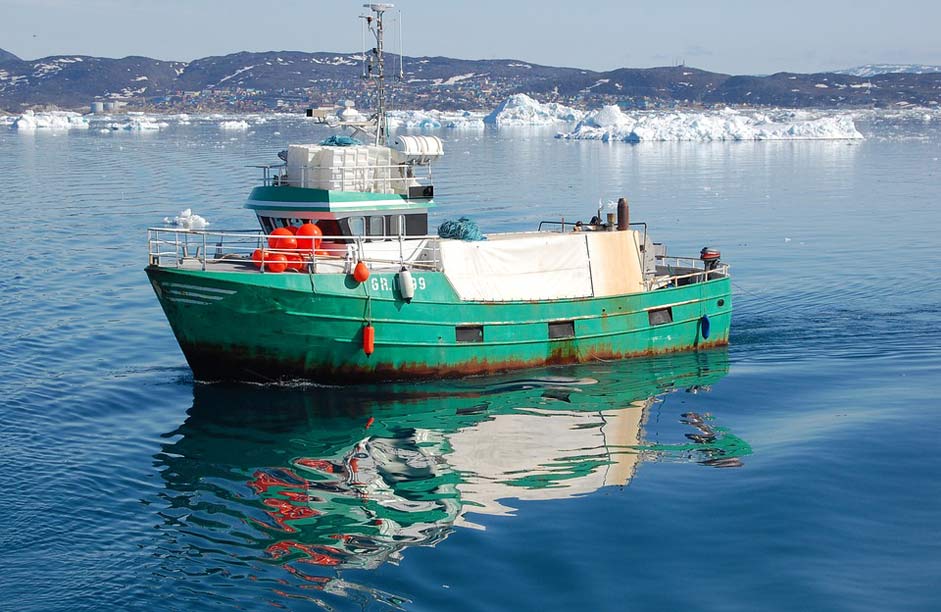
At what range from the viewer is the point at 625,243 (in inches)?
933

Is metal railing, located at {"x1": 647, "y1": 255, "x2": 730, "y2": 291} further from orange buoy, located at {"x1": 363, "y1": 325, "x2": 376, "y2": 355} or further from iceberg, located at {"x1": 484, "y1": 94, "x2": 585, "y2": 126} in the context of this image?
iceberg, located at {"x1": 484, "y1": 94, "x2": 585, "y2": 126}

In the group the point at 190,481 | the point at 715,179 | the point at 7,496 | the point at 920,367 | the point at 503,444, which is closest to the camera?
the point at 7,496

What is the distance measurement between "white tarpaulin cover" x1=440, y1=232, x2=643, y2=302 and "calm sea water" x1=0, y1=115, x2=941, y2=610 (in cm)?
183

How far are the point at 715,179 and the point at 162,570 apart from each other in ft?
199

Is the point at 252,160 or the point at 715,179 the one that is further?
the point at 252,160

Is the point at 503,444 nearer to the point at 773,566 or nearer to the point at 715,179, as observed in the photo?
the point at 773,566

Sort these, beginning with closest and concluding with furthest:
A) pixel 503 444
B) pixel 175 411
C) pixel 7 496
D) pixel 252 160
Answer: pixel 7 496
pixel 503 444
pixel 175 411
pixel 252 160

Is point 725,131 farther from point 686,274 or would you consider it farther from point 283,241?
point 283,241

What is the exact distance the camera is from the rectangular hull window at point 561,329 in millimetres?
22797

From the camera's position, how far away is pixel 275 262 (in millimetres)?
20344

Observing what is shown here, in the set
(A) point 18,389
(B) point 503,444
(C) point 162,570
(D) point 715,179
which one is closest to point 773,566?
(B) point 503,444

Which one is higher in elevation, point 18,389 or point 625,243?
point 625,243

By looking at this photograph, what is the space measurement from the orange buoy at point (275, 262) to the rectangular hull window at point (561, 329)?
5.86 m

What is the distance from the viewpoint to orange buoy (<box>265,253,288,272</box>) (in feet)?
66.8
